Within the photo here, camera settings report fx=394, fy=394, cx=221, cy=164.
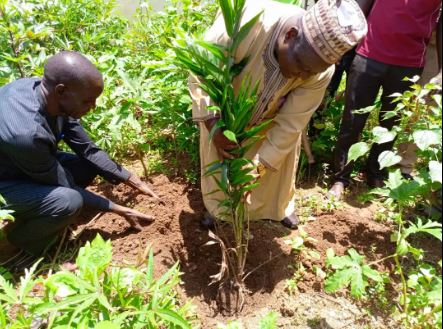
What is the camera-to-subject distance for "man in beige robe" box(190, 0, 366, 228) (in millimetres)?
1561

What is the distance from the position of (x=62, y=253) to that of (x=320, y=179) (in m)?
1.85

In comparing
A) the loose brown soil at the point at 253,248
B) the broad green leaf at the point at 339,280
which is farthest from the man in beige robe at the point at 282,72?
the broad green leaf at the point at 339,280

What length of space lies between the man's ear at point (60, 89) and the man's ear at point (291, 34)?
104 cm

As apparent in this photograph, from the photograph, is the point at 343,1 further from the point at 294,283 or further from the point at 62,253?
the point at 62,253

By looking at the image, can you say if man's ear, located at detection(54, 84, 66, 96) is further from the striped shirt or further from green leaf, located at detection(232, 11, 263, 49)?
green leaf, located at detection(232, 11, 263, 49)

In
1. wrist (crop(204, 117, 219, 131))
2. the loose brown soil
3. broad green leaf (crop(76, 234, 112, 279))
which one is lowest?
the loose brown soil

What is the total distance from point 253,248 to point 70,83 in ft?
4.39

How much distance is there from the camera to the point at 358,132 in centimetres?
267

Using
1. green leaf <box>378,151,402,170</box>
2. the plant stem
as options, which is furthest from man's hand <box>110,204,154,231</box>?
green leaf <box>378,151,402,170</box>

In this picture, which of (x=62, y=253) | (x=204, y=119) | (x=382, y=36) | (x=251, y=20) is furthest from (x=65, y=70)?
(x=382, y=36)

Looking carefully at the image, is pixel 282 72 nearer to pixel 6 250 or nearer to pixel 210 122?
pixel 210 122

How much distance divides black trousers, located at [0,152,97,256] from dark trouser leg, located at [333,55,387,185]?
1.74 meters

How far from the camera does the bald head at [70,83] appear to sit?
182cm

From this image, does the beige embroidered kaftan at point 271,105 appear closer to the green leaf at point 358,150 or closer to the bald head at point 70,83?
the green leaf at point 358,150
